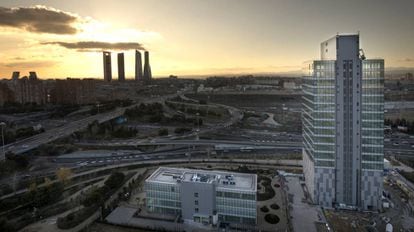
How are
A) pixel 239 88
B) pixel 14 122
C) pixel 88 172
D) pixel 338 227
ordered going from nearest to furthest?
pixel 338 227, pixel 88 172, pixel 14 122, pixel 239 88

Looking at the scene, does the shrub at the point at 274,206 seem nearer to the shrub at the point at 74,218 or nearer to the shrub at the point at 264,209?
the shrub at the point at 264,209

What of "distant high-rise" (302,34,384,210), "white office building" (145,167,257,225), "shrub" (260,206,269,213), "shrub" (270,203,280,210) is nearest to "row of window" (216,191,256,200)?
"white office building" (145,167,257,225)

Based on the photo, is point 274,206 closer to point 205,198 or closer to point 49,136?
point 205,198

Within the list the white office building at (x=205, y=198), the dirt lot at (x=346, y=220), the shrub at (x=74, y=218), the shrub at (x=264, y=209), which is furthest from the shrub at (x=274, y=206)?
the shrub at (x=74, y=218)

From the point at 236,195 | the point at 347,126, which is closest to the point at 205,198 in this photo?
the point at 236,195

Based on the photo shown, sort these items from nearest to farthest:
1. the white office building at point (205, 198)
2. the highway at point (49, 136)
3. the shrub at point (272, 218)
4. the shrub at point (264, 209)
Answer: the white office building at point (205, 198) < the shrub at point (272, 218) < the shrub at point (264, 209) < the highway at point (49, 136)

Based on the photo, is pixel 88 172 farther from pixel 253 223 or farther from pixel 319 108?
pixel 319 108

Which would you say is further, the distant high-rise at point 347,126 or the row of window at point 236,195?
the distant high-rise at point 347,126

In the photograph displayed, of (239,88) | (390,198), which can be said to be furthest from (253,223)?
(239,88)
